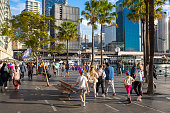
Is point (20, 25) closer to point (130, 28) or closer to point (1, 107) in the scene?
point (1, 107)

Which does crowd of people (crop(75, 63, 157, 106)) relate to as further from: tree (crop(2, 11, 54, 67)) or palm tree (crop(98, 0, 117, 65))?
palm tree (crop(98, 0, 117, 65))

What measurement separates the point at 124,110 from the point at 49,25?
38.4 feet

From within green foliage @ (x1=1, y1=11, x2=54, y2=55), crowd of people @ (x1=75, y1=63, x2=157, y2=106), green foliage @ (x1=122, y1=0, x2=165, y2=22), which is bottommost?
crowd of people @ (x1=75, y1=63, x2=157, y2=106)

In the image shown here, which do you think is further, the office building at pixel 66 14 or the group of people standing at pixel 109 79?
the office building at pixel 66 14

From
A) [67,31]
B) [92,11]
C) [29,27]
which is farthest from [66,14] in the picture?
[29,27]

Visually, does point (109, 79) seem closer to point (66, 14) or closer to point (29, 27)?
point (29, 27)

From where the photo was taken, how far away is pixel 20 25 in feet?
48.9

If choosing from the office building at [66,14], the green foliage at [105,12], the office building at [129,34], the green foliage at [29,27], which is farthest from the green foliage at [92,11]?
the office building at [129,34]

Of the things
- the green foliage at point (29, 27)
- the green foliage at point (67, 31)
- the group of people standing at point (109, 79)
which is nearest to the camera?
the group of people standing at point (109, 79)

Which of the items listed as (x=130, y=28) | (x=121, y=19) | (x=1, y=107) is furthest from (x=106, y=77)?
(x=121, y=19)

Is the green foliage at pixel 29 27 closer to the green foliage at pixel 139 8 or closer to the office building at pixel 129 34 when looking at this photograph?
the green foliage at pixel 139 8

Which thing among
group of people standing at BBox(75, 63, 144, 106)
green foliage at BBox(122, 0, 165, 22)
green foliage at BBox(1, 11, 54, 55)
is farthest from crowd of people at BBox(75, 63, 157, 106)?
green foliage at BBox(122, 0, 165, 22)

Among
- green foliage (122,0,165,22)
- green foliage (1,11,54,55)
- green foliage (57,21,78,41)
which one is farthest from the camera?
green foliage (57,21,78,41)

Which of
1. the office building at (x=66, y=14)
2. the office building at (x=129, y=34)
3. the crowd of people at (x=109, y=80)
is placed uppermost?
the office building at (x=66, y=14)
